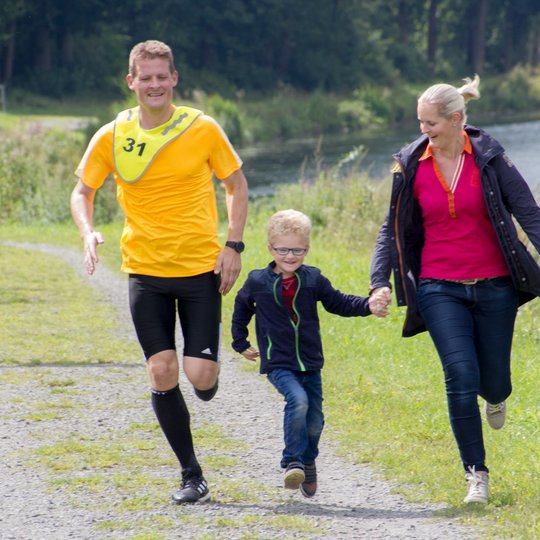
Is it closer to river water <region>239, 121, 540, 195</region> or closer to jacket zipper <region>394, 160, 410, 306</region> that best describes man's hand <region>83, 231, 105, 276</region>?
jacket zipper <region>394, 160, 410, 306</region>

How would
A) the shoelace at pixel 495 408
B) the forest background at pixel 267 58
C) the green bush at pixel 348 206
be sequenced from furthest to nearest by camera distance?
the forest background at pixel 267 58 → the green bush at pixel 348 206 → the shoelace at pixel 495 408

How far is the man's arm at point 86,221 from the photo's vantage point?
17.7 feet

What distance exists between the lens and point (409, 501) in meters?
5.58

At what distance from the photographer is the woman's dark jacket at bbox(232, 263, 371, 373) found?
5379 millimetres

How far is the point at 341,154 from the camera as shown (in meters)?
40.9

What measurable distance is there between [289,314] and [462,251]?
80cm

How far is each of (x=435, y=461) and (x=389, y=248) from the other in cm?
132

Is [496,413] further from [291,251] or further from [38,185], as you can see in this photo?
[38,185]

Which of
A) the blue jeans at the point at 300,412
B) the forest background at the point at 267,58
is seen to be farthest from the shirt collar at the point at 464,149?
the forest background at the point at 267,58

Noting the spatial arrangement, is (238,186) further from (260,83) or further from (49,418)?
(260,83)

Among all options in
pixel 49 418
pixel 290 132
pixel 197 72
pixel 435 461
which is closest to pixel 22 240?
pixel 49 418

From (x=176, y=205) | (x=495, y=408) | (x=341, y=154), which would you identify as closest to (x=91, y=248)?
(x=176, y=205)

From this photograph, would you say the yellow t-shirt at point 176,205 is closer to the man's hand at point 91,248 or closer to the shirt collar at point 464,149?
the man's hand at point 91,248

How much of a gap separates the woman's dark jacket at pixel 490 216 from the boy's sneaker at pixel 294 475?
859 mm
